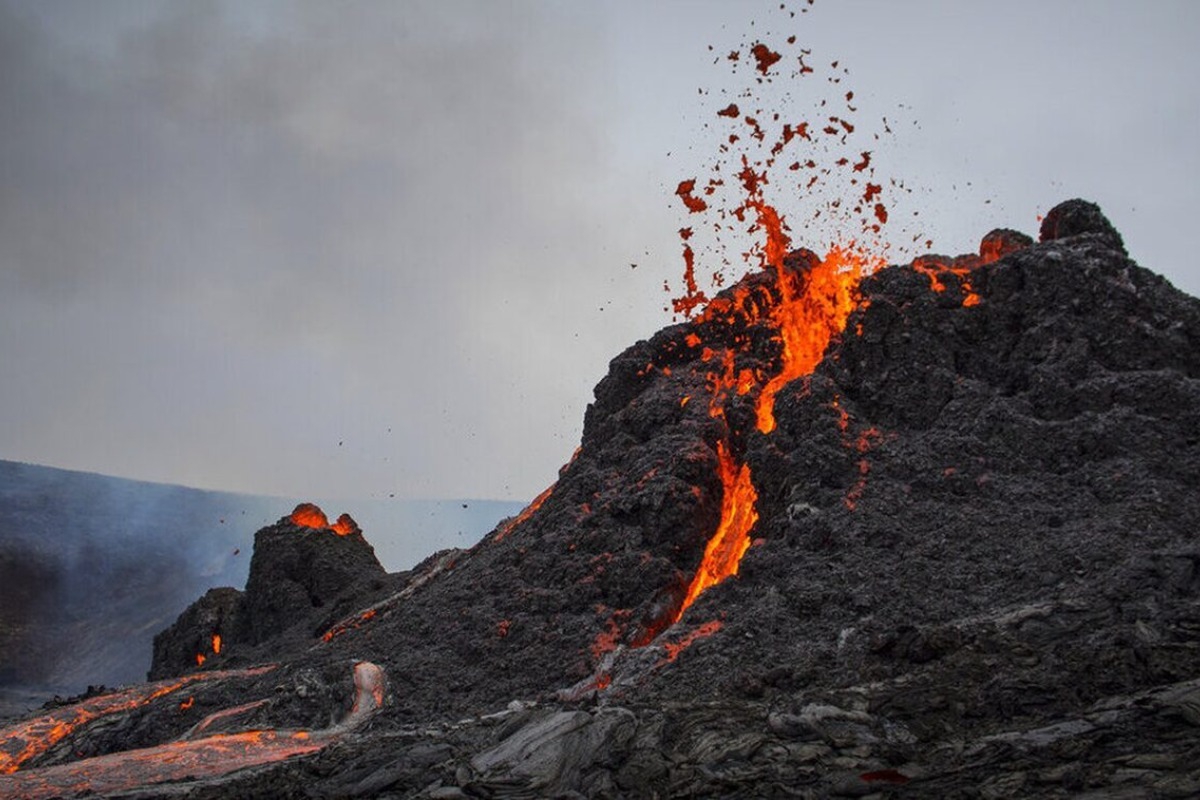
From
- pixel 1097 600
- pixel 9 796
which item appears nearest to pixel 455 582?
pixel 9 796

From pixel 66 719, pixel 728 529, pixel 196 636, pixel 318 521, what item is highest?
pixel 318 521

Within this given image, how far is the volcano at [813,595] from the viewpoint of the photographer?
35.4 feet

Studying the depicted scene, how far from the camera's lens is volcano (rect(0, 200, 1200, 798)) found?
10.8m

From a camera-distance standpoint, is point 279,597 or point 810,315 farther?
point 279,597

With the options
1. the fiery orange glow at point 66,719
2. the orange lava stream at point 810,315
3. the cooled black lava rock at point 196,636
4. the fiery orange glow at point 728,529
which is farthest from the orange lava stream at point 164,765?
the cooled black lava rock at point 196,636

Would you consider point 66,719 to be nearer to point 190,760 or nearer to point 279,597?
point 190,760

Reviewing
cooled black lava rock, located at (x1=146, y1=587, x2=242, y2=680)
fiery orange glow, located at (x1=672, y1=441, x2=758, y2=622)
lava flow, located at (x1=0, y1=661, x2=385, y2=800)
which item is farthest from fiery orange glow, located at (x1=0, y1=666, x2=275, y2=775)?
fiery orange glow, located at (x1=672, y1=441, x2=758, y2=622)

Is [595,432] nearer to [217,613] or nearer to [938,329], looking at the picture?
[938,329]

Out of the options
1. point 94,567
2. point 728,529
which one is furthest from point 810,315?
point 94,567

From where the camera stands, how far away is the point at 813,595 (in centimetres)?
1591

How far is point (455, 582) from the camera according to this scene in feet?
76.0

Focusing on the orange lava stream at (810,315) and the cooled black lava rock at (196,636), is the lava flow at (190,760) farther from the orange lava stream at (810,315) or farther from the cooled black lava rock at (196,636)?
the cooled black lava rock at (196,636)

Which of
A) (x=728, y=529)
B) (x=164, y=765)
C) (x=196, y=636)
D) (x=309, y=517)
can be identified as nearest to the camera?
(x=164, y=765)

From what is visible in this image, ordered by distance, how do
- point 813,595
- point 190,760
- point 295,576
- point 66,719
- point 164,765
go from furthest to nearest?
1. point 295,576
2. point 66,719
3. point 813,595
4. point 190,760
5. point 164,765
